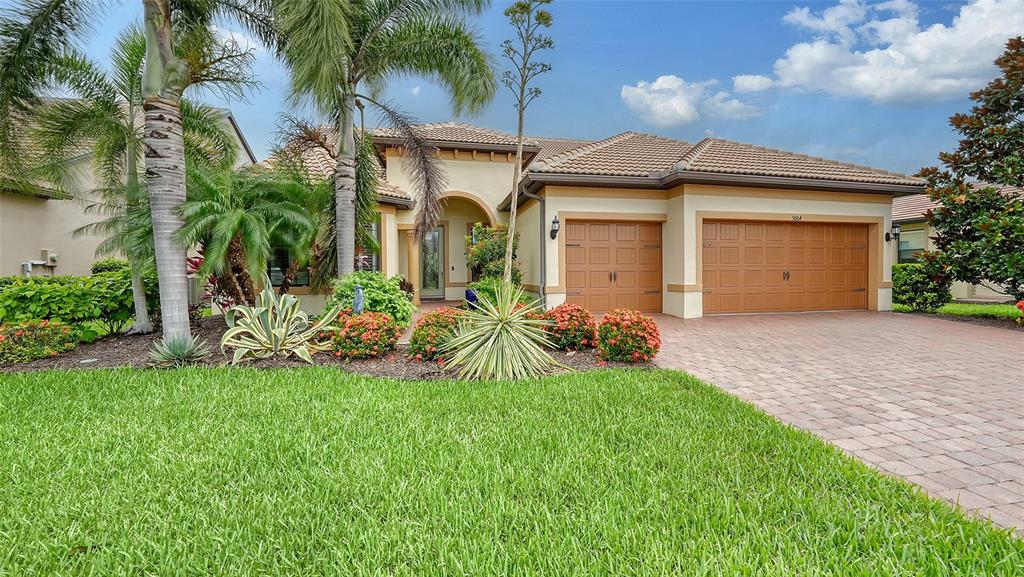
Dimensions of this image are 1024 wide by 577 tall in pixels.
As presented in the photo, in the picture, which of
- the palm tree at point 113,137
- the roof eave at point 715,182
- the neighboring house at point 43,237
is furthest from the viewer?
the neighboring house at point 43,237

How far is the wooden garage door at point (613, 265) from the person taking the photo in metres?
11.3

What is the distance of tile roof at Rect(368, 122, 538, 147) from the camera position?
592 inches

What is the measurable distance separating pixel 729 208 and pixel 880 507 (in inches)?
389

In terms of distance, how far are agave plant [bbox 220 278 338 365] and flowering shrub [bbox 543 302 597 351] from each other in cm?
346

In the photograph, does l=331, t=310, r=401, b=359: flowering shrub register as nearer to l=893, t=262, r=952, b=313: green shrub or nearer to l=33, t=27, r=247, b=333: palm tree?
l=33, t=27, r=247, b=333: palm tree

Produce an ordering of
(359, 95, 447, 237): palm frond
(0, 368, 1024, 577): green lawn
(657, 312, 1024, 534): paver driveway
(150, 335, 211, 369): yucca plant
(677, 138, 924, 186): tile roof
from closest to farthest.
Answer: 1. (0, 368, 1024, 577): green lawn
2. (657, 312, 1024, 534): paver driveway
3. (150, 335, 211, 369): yucca plant
4. (359, 95, 447, 237): palm frond
5. (677, 138, 924, 186): tile roof

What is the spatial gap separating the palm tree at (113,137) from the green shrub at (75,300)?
35cm

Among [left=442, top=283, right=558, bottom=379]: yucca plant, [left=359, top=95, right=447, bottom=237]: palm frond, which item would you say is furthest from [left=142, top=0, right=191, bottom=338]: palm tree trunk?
[left=442, top=283, right=558, bottom=379]: yucca plant

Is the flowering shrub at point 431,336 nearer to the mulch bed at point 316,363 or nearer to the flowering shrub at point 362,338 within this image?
the mulch bed at point 316,363

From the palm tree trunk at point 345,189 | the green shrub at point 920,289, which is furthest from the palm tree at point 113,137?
the green shrub at point 920,289

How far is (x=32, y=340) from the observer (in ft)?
21.8

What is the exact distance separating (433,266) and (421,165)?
764 centimetres

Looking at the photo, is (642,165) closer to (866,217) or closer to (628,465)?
(866,217)

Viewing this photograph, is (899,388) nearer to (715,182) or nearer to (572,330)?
(572,330)
